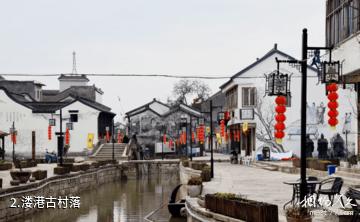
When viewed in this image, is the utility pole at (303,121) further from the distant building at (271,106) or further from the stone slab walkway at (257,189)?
the distant building at (271,106)

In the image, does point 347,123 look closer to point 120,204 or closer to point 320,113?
point 320,113

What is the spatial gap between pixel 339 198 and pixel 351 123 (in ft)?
106

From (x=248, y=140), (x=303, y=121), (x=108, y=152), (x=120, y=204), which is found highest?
(x=303, y=121)

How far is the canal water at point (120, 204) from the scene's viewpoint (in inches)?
1012

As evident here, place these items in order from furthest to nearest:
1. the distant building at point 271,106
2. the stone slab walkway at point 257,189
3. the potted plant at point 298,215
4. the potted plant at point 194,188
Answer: the distant building at point 271,106, the potted plant at point 194,188, the stone slab walkway at point 257,189, the potted plant at point 298,215

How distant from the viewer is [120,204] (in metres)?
32.5

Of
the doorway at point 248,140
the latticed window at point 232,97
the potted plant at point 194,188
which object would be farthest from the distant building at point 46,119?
the potted plant at point 194,188

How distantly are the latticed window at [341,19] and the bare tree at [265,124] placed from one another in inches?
833

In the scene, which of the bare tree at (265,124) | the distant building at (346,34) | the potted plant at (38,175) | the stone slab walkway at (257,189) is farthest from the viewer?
the bare tree at (265,124)

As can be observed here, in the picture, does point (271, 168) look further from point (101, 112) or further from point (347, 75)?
point (101, 112)

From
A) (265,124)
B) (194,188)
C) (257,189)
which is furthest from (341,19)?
(265,124)

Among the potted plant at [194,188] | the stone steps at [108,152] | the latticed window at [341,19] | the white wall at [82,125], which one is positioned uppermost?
the latticed window at [341,19]

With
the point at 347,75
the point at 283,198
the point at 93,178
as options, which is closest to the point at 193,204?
the point at 283,198

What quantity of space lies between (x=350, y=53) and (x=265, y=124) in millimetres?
24692
